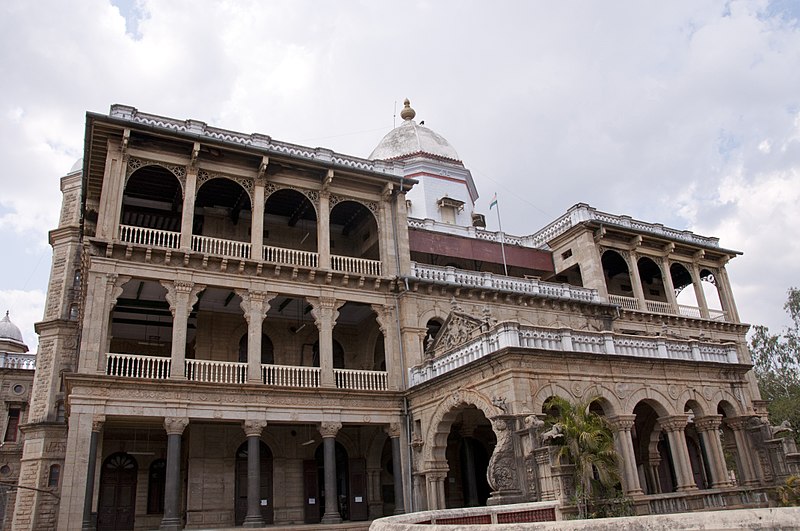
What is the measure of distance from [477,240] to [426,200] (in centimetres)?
636

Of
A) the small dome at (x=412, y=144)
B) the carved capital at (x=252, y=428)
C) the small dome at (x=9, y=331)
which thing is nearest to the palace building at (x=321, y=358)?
the carved capital at (x=252, y=428)

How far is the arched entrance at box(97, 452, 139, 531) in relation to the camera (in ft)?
78.0

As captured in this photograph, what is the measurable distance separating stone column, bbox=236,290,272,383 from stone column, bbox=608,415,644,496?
1116 cm

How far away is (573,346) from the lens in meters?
18.3

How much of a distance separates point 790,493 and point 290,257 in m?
16.8

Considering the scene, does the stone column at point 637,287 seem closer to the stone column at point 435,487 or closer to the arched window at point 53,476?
the stone column at point 435,487

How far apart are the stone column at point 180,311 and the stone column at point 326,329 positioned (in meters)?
4.07

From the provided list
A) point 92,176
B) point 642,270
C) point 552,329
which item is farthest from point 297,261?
point 642,270

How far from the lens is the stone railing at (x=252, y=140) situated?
2206 cm

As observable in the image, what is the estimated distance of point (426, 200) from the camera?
35312 millimetres

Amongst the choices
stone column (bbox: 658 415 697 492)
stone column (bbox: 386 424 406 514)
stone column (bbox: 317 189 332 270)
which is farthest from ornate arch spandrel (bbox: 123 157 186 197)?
stone column (bbox: 658 415 697 492)

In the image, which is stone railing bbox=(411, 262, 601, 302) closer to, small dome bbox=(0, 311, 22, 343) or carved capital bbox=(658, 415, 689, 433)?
carved capital bbox=(658, 415, 689, 433)

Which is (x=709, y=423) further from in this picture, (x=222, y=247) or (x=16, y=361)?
(x=16, y=361)

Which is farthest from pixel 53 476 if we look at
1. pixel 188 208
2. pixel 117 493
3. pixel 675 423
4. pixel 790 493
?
pixel 790 493
